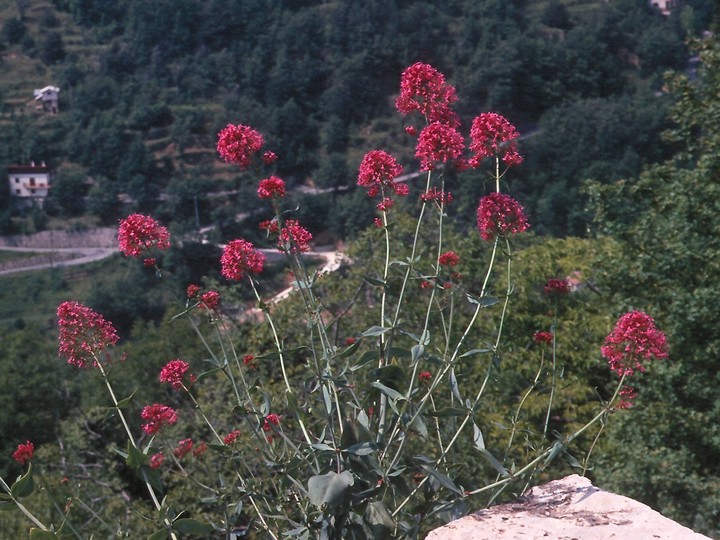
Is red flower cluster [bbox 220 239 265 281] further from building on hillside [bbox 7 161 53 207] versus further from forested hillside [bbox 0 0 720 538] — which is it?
building on hillside [bbox 7 161 53 207]

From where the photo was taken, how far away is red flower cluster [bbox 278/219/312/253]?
2896mm

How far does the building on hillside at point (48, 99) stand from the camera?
206 ft

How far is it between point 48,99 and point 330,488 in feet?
213

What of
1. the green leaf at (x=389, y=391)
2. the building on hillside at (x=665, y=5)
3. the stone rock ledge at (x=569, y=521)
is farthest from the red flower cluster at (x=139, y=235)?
the building on hillside at (x=665, y=5)

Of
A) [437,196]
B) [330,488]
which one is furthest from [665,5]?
[330,488]

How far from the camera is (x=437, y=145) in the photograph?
305cm

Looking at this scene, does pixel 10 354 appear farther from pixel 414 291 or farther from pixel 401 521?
pixel 401 521

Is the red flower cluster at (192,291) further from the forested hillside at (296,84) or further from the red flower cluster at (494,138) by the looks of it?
the forested hillside at (296,84)

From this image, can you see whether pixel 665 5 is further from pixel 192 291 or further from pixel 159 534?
pixel 159 534

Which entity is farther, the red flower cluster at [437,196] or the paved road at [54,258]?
the paved road at [54,258]

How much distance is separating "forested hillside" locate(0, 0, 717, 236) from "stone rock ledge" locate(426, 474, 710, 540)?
35.9 metres

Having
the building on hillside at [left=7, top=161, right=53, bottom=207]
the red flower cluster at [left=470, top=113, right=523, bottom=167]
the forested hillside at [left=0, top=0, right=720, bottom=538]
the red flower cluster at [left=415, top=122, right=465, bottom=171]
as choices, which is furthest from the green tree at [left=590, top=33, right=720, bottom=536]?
the building on hillside at [left=7, top=161, right=53, bottom=207]

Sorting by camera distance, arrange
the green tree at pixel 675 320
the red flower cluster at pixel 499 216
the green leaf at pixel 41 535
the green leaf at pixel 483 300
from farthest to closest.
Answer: the green tree at pixel 675 320 → the red flower cluster at pixel 499 216 → the green leaf at pixel 483 300 → the green leaf at pixel 41 535

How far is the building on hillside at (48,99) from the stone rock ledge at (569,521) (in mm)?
64301
